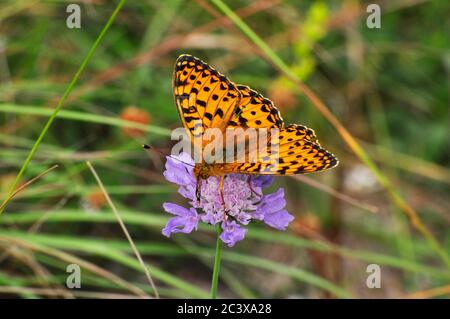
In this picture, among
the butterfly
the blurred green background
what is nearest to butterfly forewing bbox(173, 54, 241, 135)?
the butterfly

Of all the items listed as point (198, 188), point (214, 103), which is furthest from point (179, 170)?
point (214, 103)

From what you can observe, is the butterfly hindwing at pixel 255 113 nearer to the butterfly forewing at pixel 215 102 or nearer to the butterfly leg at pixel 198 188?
the butterfly forewing at pixel 215 102

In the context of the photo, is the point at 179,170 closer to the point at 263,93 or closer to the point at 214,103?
the point at 214,103

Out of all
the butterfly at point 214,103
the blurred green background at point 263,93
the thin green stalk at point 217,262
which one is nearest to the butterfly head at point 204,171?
the butterfly at point 214,103

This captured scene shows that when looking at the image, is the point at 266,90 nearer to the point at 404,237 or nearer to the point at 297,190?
the point at 297,190

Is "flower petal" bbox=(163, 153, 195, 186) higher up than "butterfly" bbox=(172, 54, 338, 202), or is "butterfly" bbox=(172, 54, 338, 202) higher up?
"butterfly" bbox=(172, 54, 338, 202)

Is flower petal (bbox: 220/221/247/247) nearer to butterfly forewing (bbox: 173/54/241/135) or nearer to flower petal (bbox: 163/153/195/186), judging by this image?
flower petal (bbox: 163/153/195/186)
